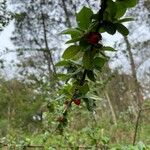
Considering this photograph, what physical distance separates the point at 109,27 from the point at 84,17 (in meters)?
0.07

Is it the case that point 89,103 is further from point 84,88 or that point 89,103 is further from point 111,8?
point 111,8

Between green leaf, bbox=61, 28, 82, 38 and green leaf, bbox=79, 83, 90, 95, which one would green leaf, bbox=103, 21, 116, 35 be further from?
green leaf, bbox=79, 83, 90, 95

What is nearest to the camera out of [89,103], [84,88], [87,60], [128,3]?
[128,3]

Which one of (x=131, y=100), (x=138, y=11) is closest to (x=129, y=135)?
(x=138, y=11)

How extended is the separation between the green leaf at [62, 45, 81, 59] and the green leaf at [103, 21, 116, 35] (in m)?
0.11

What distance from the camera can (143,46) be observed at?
26.0m

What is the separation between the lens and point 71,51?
1272 millimetres

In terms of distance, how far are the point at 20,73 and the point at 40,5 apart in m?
4.28

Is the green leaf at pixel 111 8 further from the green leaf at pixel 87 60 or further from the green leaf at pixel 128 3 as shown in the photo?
the green leaf at pixel 87 60

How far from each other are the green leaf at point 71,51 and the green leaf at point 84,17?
8 centimetres

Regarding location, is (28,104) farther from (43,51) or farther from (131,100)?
(131,100)

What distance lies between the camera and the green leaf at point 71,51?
1259mm

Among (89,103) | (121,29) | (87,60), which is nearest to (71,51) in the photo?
(87,60)

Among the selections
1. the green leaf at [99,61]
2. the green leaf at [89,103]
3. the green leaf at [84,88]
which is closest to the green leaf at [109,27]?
the green leaf at [99,61]
